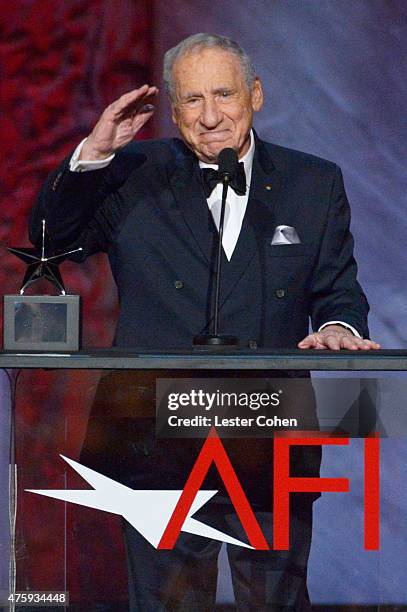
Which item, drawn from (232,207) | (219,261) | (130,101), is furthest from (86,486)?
(232,207)

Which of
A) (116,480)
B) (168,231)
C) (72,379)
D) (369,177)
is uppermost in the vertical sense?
(369,177)

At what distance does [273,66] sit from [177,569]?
227 cm

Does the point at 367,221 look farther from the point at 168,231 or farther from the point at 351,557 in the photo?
→ the point at 351,557

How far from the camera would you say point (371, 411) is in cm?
223

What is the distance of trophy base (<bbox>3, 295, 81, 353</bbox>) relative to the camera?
230 centimetres

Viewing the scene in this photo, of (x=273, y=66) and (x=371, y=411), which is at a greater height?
(x=273, y=66)

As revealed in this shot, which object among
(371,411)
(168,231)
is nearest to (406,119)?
(168,231)

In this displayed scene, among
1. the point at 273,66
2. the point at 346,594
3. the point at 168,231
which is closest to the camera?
the point at 346,594

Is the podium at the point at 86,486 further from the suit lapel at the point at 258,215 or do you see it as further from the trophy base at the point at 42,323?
the suit lapel at the point at 258,215

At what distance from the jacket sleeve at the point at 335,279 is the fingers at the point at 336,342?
0.21 metres

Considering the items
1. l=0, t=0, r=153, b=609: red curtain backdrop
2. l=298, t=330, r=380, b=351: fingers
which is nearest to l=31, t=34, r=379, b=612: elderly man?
l=298, t=330, r=380, b=351: fingers

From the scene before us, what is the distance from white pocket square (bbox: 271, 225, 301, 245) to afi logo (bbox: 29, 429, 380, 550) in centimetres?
69

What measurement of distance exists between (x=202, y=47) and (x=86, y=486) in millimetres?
1086

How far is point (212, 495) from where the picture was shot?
2219mm
